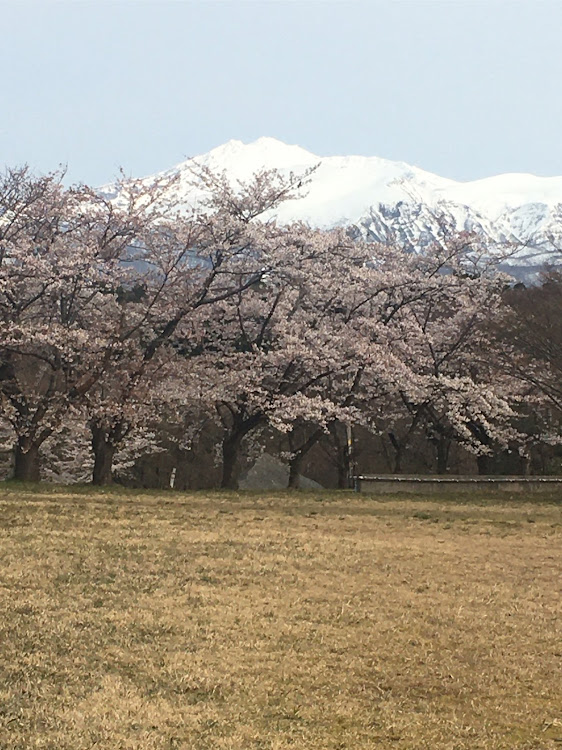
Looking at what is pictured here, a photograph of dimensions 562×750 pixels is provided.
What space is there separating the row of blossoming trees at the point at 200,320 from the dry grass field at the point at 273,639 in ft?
21.4

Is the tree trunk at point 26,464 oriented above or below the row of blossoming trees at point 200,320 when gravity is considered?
below

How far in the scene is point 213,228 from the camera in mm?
16188

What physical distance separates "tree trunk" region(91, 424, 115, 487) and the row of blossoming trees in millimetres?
30

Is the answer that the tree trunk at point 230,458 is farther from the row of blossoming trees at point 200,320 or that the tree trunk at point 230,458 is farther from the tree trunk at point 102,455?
the tree trunk at point 102,455

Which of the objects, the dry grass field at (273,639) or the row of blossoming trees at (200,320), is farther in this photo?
the row of blossoming trees at (200,320)

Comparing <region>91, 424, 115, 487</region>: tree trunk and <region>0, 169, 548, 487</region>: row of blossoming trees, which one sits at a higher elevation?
<region>0, 169, 548, 487</region>: row of blossoming trees

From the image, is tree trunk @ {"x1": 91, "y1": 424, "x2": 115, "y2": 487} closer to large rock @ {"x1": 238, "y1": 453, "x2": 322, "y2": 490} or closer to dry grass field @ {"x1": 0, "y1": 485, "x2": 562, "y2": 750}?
dry grass field @ {"x1": 0, "y1": 485, "x2": 562, "y2": 750}

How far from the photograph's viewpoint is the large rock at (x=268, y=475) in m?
26.3

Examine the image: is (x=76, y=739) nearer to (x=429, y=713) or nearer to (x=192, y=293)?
(x=429, y=713)

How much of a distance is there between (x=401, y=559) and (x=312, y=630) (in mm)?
2956

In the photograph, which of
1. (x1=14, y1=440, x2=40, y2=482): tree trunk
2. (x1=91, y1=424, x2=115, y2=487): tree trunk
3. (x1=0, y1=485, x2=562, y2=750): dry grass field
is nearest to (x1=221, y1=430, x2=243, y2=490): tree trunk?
(x1=91, y1=424, x2=115, y2=487): tree trunk

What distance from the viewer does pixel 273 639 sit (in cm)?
498

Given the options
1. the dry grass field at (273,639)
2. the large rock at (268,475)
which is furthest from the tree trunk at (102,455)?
the large rock at (268,475)

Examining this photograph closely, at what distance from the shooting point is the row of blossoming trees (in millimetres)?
15523
